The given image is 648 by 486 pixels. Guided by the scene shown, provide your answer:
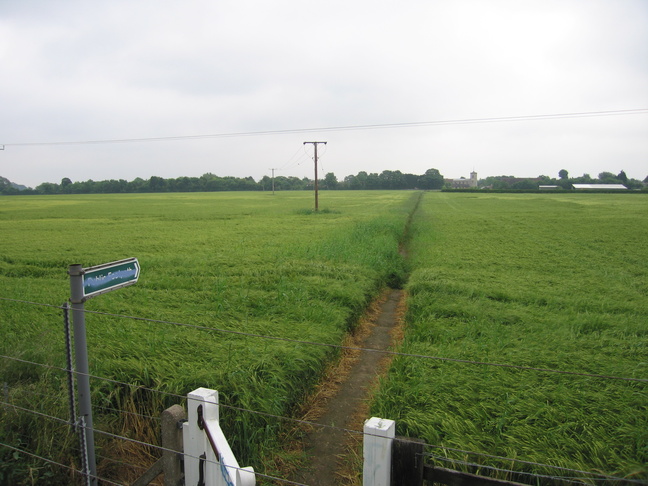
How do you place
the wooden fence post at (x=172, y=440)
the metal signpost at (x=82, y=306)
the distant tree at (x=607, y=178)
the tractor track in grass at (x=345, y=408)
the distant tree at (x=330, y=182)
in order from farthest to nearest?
the distant tree at (x=330, y=182)
the distant tree at (x=607, y=178)
the tractor track in grass at (x=345, y=408)
the wooden fence post at (x=172, y=440)
the metal signpost at (x=82, y=306)

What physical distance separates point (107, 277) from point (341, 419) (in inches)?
142

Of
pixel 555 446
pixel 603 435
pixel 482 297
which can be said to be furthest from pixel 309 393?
pixel 482 297

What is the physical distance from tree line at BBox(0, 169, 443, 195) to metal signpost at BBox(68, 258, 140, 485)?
293ft

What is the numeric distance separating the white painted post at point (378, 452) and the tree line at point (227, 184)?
9022cm

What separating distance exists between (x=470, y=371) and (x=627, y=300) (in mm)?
5734

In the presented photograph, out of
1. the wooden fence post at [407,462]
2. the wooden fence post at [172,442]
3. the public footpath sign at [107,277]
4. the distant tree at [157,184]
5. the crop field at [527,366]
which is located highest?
the distant tree at [157,184]

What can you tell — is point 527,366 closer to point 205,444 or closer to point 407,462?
point 407,462

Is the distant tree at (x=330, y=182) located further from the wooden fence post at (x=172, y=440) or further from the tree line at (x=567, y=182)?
the wooden fence post at (x=172, y=440)

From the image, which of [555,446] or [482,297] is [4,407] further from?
[482,297]

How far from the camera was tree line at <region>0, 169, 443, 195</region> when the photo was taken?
353 feet

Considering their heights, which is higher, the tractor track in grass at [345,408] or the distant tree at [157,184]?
the distant tree at [157,184]

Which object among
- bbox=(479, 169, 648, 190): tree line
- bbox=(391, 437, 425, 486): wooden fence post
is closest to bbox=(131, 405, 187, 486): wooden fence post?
bbox=(391, 437, 425, 486): wooden fence post

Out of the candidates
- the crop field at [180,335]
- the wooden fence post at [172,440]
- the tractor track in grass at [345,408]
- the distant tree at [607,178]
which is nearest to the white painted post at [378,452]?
the tractor track in grass at [345,408]

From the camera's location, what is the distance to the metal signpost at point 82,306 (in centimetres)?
296
